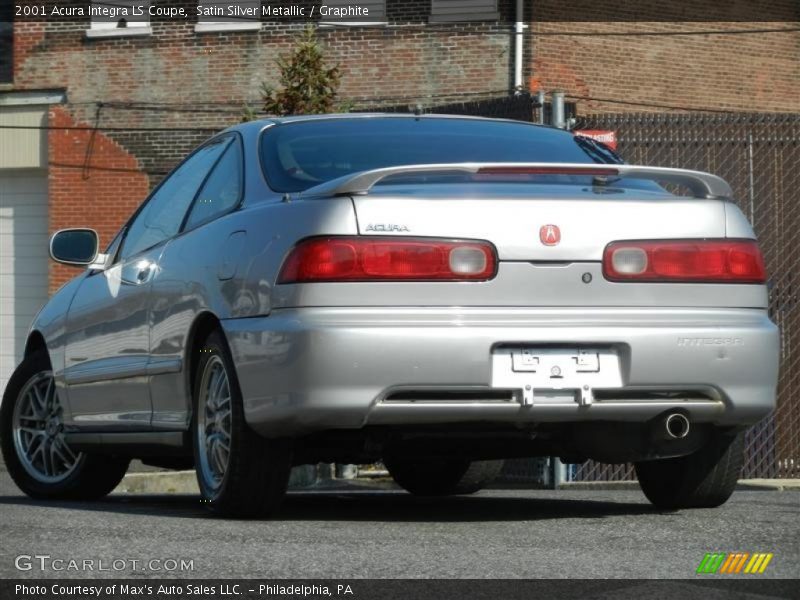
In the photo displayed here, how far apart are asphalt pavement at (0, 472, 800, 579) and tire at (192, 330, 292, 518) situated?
3.5 inches

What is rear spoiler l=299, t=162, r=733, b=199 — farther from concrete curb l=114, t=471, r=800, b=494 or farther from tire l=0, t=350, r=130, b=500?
concrete curb l=114, t=471, r=800, b=494

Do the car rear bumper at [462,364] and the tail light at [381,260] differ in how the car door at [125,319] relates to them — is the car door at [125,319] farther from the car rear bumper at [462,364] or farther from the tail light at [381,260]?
the tail light at [381,260]

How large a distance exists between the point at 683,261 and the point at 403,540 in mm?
1439

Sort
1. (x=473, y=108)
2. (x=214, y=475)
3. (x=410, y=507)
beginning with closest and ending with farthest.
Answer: (x=214, y=475) → (x=410, y=507) → (x=473, y=108)

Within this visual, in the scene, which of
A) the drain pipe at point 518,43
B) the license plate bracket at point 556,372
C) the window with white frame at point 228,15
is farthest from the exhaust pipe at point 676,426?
the window with white frame at point 228,15

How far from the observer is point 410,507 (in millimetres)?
7594

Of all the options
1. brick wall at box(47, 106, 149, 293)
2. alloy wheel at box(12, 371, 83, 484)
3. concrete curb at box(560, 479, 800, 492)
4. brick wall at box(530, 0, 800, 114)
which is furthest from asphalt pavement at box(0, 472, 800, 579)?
brick wall at box(47, 106, 149, 293)

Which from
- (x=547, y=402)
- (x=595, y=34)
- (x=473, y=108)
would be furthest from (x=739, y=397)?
(x=595, y=34)

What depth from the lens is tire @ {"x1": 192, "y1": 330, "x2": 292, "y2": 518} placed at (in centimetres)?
611

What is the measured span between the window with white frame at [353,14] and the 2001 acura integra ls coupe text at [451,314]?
66.9 feet

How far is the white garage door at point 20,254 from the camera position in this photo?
27922 millimetres

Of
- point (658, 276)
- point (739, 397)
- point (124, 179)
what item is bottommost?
point (124, 179)

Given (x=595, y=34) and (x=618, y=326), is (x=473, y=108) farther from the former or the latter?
(x=595, y=34)

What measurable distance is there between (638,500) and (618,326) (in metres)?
2.32
